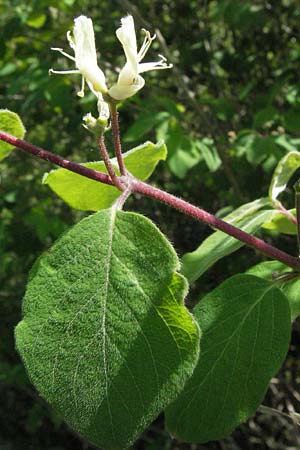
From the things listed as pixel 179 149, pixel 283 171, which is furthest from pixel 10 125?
pixel 179 149

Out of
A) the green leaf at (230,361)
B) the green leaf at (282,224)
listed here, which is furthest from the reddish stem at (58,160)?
the green leaf at (282,224)

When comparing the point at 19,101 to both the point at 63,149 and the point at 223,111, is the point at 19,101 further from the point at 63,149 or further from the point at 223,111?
the point at 223,111

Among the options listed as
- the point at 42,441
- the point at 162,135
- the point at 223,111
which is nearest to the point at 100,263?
the point at 162,135

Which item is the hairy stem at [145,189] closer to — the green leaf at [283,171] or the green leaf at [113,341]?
the green leaf at [113,341]

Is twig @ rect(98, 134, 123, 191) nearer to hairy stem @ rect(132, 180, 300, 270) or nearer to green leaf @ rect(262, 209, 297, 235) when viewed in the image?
hairy stem @ rect(132, 180, 300, 270)

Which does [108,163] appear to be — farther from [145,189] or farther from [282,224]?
[282,224]

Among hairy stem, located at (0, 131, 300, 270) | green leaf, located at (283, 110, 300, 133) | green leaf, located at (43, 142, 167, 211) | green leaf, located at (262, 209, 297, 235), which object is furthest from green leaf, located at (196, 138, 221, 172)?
hairy stem, located at (0, 131, 300, 270)
